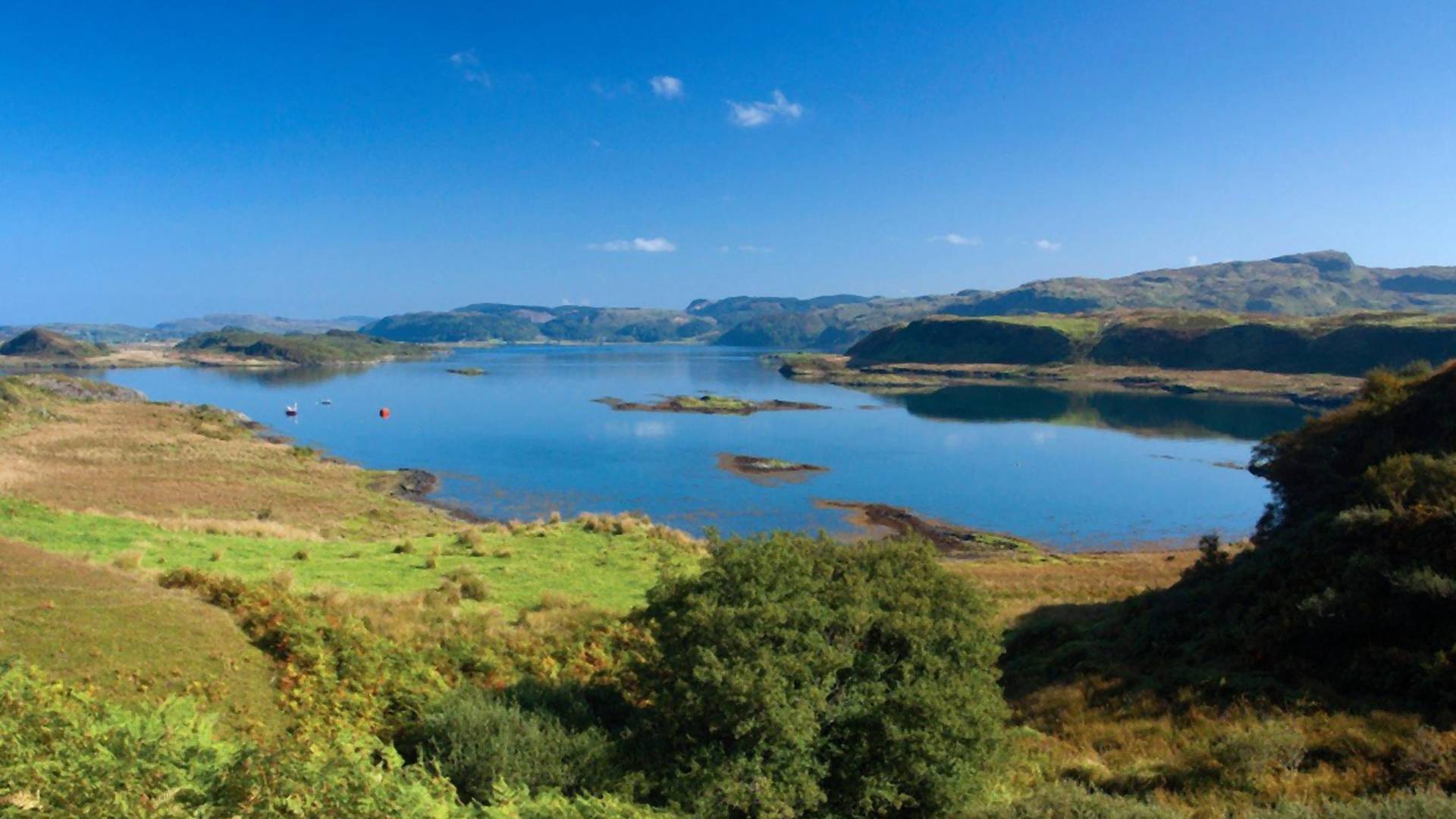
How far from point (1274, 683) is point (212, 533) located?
2821 cm

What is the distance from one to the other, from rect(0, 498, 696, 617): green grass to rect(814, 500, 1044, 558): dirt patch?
74.3 feet

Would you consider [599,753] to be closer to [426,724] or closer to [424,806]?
[426,724]

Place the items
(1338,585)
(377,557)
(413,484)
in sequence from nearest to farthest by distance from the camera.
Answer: (1338,585) < (377,557) < (413,484)

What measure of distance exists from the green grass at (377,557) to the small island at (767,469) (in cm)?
3791

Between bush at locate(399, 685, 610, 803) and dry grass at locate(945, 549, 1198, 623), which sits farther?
dry grass at locate(945, 549, 1198, 623)

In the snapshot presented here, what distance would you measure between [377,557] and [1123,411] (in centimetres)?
11856

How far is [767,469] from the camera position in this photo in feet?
231

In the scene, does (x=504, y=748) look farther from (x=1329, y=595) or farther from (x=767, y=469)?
(x=767, y=469)

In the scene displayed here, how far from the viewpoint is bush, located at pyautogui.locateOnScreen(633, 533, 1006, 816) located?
1005 centimetres

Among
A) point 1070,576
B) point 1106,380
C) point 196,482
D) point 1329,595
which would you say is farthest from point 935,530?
point 1106,380

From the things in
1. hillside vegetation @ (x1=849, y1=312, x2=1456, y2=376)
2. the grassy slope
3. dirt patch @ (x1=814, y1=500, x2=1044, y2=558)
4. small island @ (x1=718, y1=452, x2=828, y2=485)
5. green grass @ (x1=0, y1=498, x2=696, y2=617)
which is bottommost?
dirt patch @ (x1=814, y1=500, x2=1044, y2=558)

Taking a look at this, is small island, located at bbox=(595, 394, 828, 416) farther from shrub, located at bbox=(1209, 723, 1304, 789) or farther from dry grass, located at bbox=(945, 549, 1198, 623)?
shrub, located at bbox=(1209, 723, 1304, 789)

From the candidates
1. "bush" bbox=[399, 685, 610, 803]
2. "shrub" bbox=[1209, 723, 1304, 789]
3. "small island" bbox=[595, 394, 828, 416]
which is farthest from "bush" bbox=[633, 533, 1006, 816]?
"small island" bbox=[595, 394, 828, 416]

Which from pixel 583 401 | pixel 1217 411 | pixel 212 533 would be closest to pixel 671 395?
pixel 583 401
